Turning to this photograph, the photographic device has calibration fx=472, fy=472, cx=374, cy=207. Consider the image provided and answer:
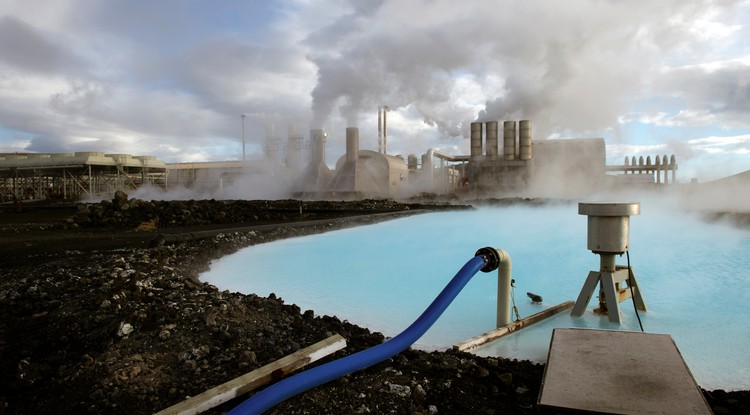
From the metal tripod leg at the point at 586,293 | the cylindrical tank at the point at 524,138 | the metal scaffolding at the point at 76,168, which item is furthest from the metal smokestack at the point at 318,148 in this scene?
the metal tripod leg at the point at 586,293

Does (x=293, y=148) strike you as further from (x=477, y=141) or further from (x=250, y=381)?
(x=250, y=381)

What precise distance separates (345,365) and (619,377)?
164 cm

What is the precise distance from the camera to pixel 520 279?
8.25 metres

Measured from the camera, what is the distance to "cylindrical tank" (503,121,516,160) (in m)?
34.8

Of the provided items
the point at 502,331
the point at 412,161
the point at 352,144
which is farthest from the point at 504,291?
the point at 412,161

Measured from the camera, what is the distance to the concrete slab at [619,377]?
249 cm

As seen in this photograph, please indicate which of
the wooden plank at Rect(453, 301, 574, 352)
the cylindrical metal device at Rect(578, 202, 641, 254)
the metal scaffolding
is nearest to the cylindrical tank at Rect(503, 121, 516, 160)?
the metal scaffolding

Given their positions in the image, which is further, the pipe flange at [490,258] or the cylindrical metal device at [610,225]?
the cylindrical metal device at [610,225]

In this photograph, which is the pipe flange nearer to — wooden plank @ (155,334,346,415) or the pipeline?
the pipeline

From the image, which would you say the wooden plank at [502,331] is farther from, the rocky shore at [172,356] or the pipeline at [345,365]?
the pipeline at [345,365]

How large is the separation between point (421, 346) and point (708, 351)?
2.73 metres

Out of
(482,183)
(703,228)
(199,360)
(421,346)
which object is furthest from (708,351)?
(482,183)

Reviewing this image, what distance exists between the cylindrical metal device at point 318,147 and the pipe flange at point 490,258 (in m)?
33.0

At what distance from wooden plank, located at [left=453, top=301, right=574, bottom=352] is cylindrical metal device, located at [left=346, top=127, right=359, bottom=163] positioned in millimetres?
31074
